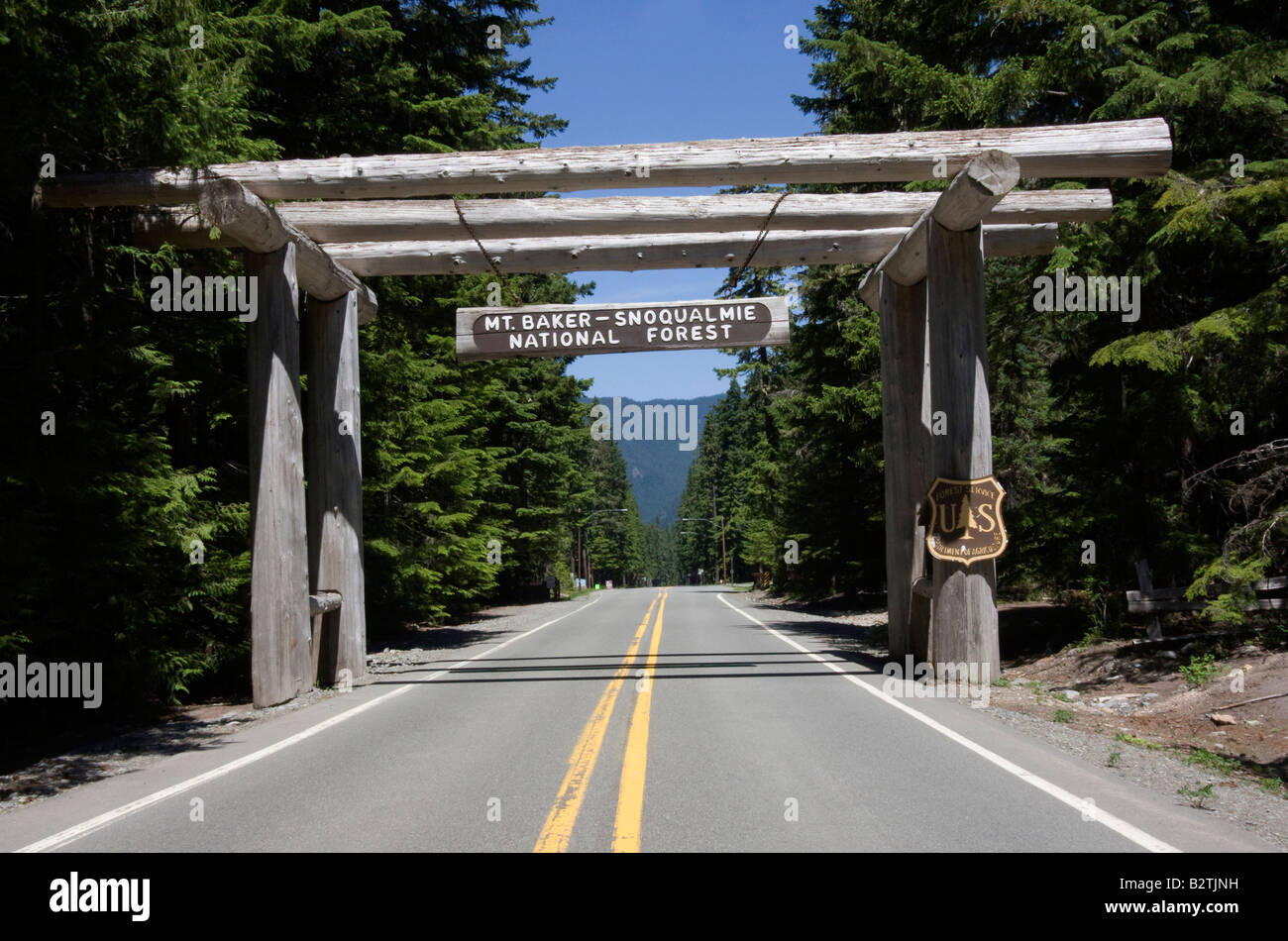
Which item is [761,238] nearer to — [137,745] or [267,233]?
[267,233]

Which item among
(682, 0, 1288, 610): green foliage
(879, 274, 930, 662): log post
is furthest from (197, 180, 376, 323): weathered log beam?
(682, 0, 1288, 610): green foliage

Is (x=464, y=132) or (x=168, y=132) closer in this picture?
(x=168, y=132)

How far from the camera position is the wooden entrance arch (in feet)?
33.2

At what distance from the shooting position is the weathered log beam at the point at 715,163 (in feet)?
33.0

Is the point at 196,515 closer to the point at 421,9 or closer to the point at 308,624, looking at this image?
the point at 308,624

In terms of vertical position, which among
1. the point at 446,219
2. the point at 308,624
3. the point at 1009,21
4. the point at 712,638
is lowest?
the point at 712,638

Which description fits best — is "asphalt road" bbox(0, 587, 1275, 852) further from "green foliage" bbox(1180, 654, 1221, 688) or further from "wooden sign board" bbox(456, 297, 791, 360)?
"wooden sign board" bbox(456, 297, 791, 360)

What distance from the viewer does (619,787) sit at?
6.17 meters

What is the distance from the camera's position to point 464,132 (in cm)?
1806

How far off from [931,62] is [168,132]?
12188 mm

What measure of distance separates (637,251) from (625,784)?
26.1ft

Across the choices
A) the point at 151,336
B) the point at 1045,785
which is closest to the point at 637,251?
the point at 151,336

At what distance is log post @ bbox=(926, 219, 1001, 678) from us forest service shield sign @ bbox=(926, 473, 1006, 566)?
0.16 meters
